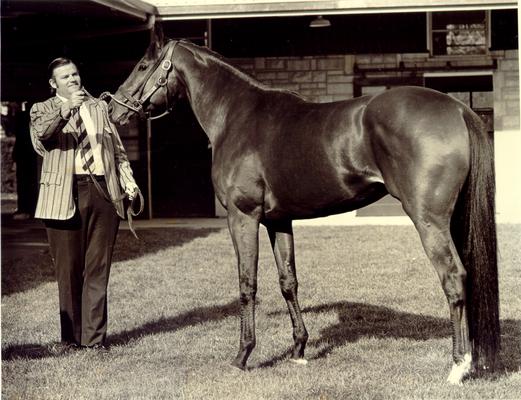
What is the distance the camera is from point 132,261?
396 inches

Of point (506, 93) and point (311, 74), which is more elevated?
point (311, 74)

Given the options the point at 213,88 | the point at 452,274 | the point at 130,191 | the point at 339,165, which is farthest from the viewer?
the point at 130,191

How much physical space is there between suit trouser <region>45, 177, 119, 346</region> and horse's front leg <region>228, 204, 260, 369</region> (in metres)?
1.04

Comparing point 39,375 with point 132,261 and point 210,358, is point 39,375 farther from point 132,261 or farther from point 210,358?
point 132,261

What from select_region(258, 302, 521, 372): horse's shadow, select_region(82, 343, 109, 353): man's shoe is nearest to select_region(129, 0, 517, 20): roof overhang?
select_region(258, 302, 521, 372): horse's shadow

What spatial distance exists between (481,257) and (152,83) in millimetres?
2439

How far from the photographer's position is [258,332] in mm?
6016

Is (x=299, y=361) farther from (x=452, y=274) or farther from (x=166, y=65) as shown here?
(x=166, y=65)

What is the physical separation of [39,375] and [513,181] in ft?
36.6

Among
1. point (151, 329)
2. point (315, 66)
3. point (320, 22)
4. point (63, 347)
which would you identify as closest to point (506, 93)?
point (315, 66)

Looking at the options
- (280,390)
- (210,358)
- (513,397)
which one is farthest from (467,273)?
(210,358)

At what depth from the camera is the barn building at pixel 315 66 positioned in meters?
14.3

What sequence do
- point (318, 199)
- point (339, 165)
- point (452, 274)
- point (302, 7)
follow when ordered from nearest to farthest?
point (452, 274) → point (339, 165) → point (318, 199) → point (302, 7)

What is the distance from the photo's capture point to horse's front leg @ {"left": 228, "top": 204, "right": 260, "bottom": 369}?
16.3 ft
